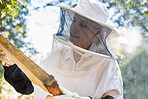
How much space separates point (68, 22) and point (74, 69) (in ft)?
1.82

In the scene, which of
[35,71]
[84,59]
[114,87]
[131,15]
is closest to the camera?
[35,71]

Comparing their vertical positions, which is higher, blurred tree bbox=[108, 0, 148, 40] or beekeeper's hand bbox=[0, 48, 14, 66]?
beekeeper's hand bbox=[0, 48, 14, 66]

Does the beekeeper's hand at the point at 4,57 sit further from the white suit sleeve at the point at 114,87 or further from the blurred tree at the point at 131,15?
the blurred tree at the point at 131,15

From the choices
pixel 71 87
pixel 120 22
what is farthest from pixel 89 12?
pixel 120 22

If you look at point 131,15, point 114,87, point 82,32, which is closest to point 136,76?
point 131,15

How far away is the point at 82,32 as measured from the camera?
2621 millimetres

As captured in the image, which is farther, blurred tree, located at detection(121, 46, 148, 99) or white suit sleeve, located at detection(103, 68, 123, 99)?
blurred tree, located at detection(121, 46, 148, 99)

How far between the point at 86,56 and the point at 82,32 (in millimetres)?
267

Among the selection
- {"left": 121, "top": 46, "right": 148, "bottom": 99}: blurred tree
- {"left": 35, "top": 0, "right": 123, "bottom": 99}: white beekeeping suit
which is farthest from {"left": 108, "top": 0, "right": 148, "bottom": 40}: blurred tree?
{"left": 121, "top": 46, "right": 148, "bottom": 99}: blurred tree

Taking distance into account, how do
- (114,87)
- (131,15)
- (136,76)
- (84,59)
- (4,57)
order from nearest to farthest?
(4,57), (114,87), (84,59), (131,15), (136,76)

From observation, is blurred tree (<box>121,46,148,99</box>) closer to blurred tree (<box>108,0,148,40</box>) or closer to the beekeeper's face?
blurred tree (<box>108,0,148,40</box>)

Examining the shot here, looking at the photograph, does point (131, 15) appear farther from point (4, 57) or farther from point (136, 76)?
point (136, 76)

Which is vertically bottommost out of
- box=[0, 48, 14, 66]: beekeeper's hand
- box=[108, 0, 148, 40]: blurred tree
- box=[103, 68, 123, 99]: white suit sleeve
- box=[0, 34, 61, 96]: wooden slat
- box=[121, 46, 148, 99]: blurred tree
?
box=[121, 46, 148, 99]: blurred tree

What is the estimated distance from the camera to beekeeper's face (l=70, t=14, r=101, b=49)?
2572mm
